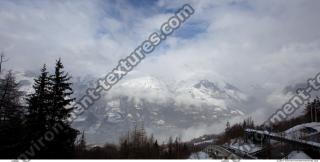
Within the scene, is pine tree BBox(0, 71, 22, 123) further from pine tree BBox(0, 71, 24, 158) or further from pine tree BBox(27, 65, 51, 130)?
pine tree BBox(27, 65, 51, 130)

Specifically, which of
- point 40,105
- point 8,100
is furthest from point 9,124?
point 8,100

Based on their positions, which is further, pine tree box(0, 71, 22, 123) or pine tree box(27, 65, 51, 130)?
pine tree box(0, 71, 22, 123)

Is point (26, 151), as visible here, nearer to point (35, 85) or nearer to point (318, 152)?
point (35, 85)

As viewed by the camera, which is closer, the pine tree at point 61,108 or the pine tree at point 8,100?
the pine tree at point 61,108

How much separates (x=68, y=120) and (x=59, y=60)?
460 centimetres

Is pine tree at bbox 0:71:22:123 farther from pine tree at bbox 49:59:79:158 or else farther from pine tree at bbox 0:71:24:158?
pine tree at bbox 49:59:79:158

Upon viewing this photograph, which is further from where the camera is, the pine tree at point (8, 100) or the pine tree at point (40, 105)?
the pine tree at point (8, 100)

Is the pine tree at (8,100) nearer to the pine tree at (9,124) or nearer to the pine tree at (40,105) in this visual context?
the pine tree at (9,124)

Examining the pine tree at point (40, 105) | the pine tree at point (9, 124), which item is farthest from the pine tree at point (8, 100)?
the pine tree at point (40, 105)

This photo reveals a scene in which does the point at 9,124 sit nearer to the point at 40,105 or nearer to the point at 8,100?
the point at 40,105

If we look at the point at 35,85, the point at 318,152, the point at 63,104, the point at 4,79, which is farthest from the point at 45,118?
the point at 318,152

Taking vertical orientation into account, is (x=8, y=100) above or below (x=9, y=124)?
above

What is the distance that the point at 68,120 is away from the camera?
2538cm

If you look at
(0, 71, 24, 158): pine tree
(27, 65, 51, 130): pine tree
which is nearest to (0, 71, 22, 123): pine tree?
(0, 71, 24, 158): pine tree
